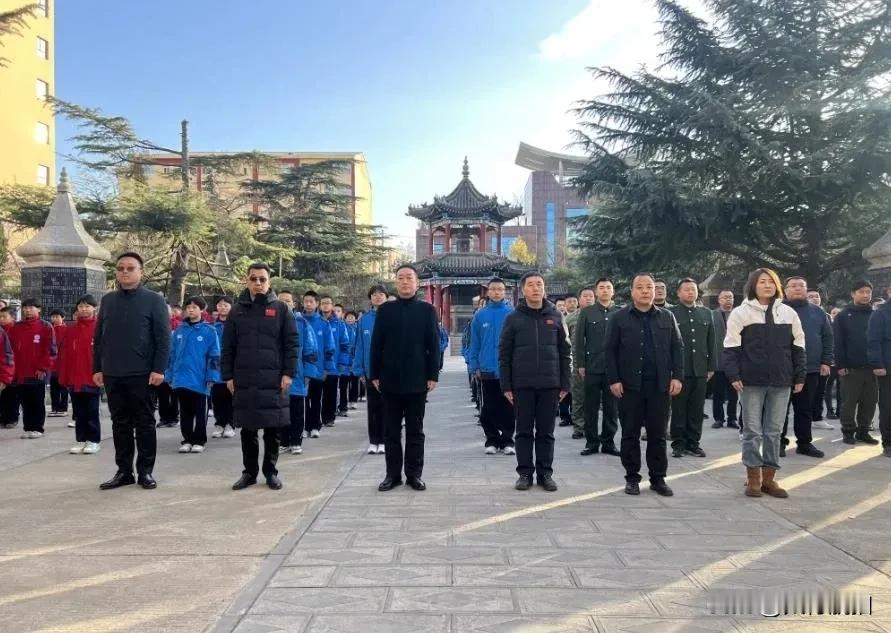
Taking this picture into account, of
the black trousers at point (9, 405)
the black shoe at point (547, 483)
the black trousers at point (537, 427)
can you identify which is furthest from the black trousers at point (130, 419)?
the black trousers at point (9, 405)

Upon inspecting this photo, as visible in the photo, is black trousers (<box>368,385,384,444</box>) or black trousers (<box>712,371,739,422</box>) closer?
black trousers (<box>368,385,384,444</box>)

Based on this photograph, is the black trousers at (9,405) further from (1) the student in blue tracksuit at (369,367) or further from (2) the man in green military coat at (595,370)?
(2) the man in green military coat at (595,370)

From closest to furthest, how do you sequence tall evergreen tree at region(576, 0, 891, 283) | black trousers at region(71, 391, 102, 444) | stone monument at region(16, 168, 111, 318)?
black trousers at region(71, 391, 102, 444) → stone monument at region(16, 168, 111, 318) → tall evergreen tree at region(576, 0, 891, 283)

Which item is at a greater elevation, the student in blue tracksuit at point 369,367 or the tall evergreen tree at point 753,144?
the tall evergreen tree at point 753,144

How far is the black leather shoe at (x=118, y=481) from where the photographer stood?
5.69 metres

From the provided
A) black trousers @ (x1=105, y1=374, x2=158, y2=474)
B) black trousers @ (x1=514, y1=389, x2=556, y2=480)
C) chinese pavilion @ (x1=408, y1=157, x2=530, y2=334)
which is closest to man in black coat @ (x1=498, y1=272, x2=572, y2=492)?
black trousers @ (x1=514, y1=389, x2=556, y2=480)

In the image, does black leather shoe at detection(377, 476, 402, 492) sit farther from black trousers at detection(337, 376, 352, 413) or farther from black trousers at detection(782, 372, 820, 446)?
black trousers at detection(337, 376, 352, 413)

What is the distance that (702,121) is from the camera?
14.9m

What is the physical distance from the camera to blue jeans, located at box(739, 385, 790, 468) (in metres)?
5.45

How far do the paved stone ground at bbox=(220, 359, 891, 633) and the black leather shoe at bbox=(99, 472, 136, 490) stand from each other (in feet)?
6.13

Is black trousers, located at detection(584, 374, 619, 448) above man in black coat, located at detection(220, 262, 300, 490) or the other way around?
the other way around

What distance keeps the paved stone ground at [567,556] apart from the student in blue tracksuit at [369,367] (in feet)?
4.38

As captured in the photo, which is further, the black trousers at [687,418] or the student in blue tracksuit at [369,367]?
the student in blue tracksuit at [369,367]

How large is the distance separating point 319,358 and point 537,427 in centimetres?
379
